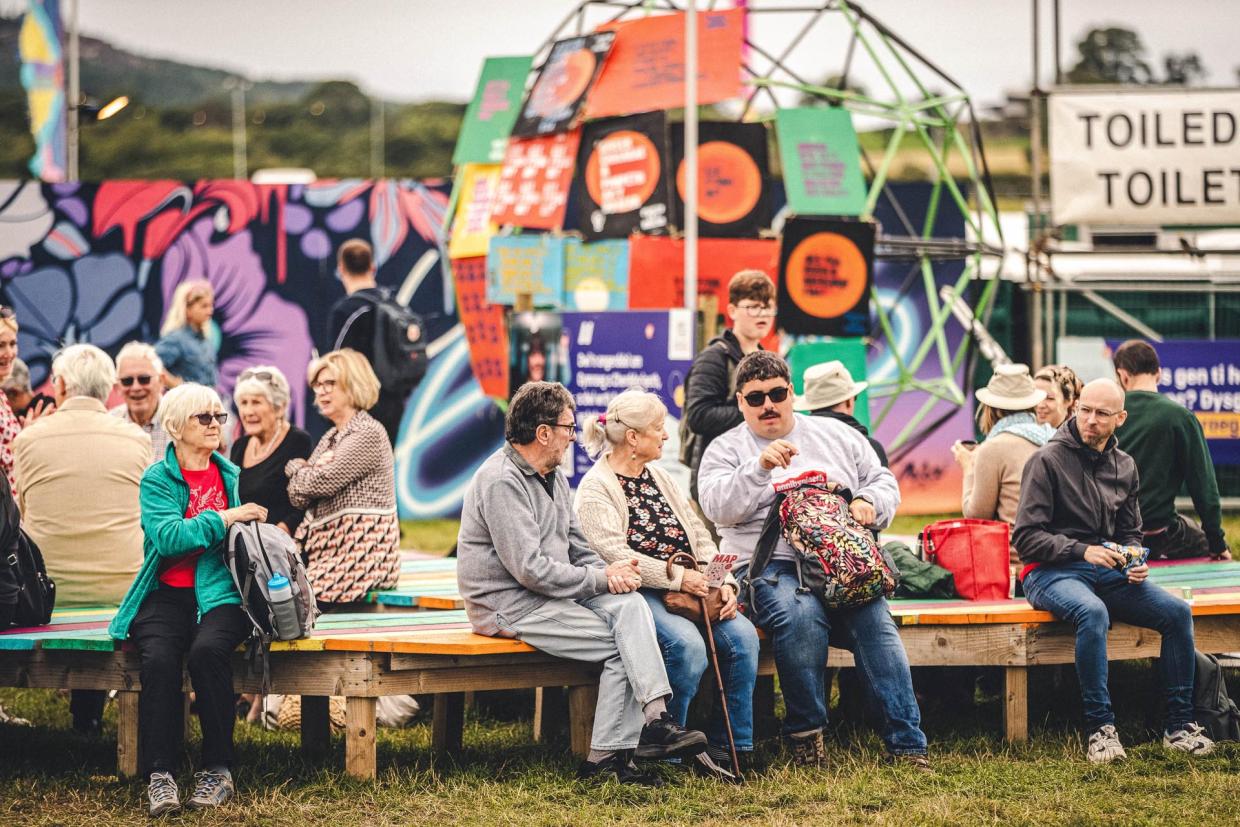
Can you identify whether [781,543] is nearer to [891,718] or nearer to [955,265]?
[891,718]

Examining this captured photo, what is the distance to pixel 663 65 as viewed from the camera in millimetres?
10164

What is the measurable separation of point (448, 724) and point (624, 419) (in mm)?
1486

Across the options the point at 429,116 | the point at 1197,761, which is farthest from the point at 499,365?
the point at 429,116

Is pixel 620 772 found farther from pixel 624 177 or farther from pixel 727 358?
pixel 624 177

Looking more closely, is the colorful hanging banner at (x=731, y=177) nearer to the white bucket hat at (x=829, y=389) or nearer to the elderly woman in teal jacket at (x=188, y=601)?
the white bucket hat at (x=829, y=389)

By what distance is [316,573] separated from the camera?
7.13 meters

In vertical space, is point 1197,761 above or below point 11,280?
below

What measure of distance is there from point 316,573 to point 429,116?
57.1 meters

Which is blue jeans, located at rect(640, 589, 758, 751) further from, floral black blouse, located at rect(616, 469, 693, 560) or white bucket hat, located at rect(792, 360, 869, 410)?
white bucket hat, located at rect(792, 360, 869, 410)

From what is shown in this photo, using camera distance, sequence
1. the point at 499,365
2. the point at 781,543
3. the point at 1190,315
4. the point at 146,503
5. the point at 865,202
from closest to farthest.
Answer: the point at 146,503, the point at 781,543, the point at 865,202, the point at 499,365, the point at 1190,315

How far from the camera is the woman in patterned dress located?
703 centimetres

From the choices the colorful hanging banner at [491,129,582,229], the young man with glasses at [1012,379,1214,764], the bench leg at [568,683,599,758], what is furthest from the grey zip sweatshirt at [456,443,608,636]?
the colorful hanging banner at [491,129,582,229]

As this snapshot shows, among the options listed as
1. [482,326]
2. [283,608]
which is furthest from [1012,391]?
[482,326]

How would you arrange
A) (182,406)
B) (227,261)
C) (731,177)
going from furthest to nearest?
(227,261)
(731,177)
(182,406)
